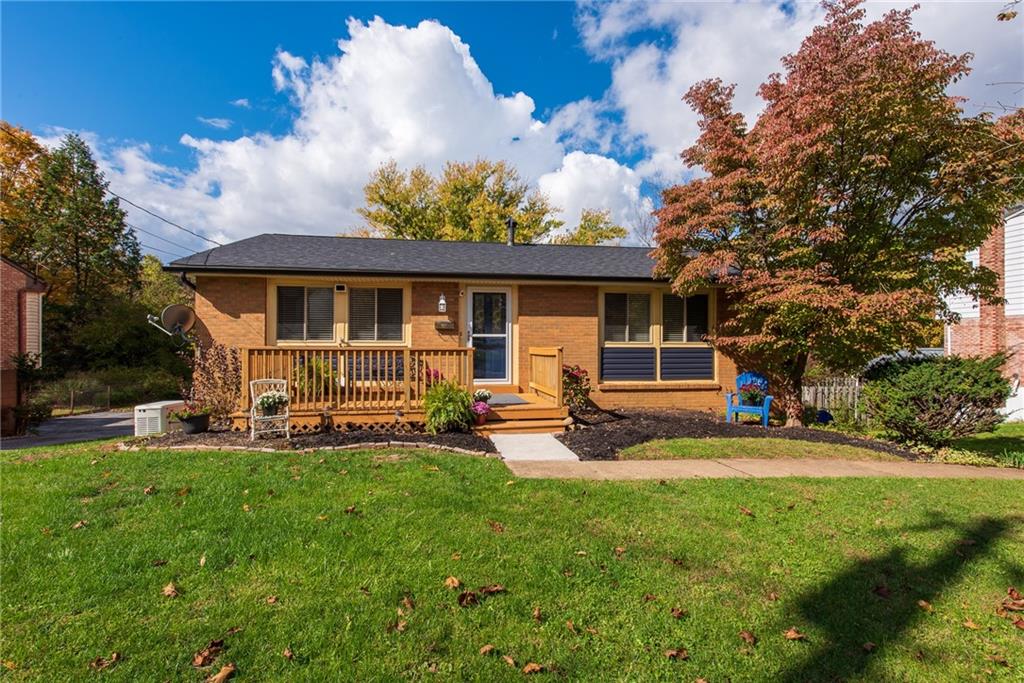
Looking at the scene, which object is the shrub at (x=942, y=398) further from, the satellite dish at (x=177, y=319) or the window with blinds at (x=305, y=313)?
the satellite dish at (x=177, y=319)

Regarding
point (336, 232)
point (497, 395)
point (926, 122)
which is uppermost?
point (336, 232)

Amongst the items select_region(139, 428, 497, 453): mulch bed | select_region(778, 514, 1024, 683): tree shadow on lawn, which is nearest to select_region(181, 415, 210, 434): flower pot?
select_region(139, 428, 497, 453): mulch bed

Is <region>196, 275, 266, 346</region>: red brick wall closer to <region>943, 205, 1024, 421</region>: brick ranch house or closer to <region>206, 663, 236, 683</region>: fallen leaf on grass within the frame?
<region>206, 663, 236, 683</region>: fallen leaf on grass

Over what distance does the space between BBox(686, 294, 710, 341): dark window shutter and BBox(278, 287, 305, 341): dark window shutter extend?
29.2 ft

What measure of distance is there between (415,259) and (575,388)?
4716 millimetres

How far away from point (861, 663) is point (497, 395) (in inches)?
319

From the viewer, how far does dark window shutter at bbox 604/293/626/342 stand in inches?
458

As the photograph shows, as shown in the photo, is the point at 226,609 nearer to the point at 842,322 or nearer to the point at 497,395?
the point at 497,395

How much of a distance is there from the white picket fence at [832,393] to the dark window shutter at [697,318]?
361 cm

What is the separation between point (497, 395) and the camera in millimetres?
10406

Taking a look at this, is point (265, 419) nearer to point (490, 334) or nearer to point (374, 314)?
point (374, 314)

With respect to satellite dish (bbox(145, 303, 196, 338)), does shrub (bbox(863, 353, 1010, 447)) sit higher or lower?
lower

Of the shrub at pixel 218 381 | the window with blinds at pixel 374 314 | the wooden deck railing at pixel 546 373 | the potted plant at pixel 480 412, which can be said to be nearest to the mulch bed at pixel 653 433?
the wooden deck railing at pixel 546 373

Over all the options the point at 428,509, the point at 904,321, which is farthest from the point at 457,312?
the point at 904,321
